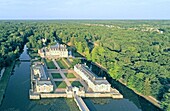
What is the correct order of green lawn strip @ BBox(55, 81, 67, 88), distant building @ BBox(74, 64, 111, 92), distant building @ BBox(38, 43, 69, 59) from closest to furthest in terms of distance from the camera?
1. distant building @ BBox(74, 64, 111, 92)
2. green lawn strip @ BBox(55, 81, 67, 88)
3. distant building @ BBox(38, 43, 69, 59)

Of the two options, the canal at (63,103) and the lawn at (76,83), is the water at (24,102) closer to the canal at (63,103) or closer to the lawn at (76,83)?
the canal at (63,103)

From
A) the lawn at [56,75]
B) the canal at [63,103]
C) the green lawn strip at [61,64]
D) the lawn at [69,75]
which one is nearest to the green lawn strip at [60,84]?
the lawn at [56,75]

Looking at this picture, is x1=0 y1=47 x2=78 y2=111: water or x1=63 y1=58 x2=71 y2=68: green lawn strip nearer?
x1=0 y1=47 x2=78 y2=111: water

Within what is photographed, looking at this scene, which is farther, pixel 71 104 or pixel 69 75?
pixel 69 75

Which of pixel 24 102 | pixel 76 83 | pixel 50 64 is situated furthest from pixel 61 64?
pixel 24 102

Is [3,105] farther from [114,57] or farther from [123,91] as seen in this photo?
[114,57]

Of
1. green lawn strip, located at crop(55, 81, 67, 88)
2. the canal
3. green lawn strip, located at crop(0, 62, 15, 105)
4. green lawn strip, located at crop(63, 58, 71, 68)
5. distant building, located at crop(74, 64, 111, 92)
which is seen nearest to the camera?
the canal

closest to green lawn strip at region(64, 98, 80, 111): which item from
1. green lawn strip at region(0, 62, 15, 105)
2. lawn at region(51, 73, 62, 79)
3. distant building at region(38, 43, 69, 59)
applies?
green lawn strip at region(0, 62, 15, 105)

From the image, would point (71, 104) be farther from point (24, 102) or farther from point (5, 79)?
point (5, 79)

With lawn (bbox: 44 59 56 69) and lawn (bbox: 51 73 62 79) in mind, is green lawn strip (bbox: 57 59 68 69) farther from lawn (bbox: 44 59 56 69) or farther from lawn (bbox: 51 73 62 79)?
lawn (bbox: 51 73 62 79)

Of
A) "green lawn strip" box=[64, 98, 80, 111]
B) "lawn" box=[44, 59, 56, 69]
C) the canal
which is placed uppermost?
"lawn" box=[44, 59, 56, 69]

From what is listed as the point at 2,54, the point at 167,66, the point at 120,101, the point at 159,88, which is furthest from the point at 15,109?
the point at 167,66
